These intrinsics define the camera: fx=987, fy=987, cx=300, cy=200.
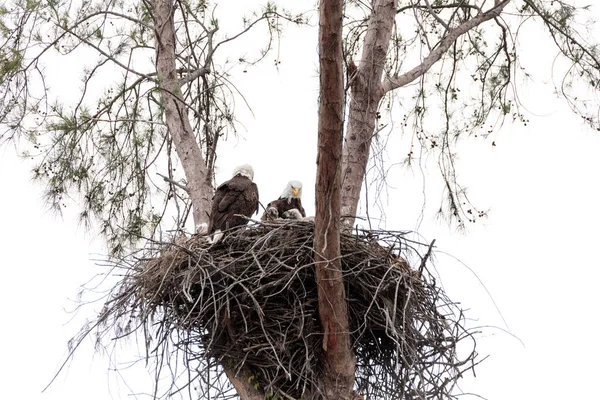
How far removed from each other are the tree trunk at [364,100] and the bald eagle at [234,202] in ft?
1.91

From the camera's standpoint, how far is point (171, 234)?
5914mm

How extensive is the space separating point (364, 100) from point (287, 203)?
2.71 ft

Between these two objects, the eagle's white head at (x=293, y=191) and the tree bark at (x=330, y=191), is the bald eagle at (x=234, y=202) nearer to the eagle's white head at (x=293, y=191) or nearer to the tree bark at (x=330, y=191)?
the eagle's white head at (x=293, y=191)

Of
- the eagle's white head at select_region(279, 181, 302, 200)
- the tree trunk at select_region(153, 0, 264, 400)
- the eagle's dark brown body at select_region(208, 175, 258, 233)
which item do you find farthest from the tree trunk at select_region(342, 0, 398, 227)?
the tree trunk at select_region(153, 0, 264, 400)

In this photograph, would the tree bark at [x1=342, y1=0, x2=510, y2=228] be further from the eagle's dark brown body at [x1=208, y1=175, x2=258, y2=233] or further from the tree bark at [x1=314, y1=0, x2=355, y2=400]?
the tree bark at [x1=314, y1=0, x2=355, y2=400]

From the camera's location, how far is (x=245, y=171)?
6.34m

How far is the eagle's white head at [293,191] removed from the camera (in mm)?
6363

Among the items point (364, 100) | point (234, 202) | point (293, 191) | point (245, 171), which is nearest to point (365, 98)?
point (364, 100)

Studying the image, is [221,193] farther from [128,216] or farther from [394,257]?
[128,216]

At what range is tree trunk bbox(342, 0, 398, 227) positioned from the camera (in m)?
6.13

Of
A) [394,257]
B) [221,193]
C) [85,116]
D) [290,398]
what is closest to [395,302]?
[394,257]

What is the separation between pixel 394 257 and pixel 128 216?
3008 millimetres

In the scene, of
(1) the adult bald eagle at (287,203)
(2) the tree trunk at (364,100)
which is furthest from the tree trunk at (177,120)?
(2) the tree trunk at (364,100)

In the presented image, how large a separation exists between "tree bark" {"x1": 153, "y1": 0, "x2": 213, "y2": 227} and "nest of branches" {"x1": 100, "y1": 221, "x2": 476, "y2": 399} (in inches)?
41.7
